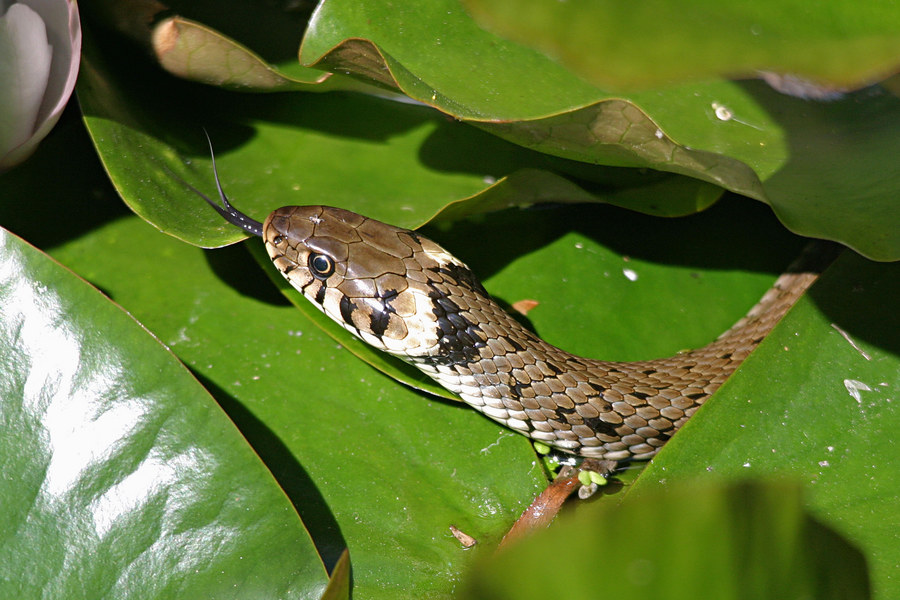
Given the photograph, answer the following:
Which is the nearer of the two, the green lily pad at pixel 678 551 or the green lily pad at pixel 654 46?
the green lily pad at pixel 654 46

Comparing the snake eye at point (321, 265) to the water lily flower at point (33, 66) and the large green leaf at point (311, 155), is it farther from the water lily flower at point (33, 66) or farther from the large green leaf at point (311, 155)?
the water lily flower at point (33, 66)

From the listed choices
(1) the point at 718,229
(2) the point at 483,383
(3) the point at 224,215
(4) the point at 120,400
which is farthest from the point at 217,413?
(1) the point at 718,229

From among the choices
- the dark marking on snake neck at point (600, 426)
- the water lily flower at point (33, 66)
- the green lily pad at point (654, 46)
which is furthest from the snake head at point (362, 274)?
the green lily pad at point (654, 46)

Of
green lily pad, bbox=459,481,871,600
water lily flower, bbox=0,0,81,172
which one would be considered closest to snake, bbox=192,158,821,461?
water lily flower, bbox=0,0,81,172

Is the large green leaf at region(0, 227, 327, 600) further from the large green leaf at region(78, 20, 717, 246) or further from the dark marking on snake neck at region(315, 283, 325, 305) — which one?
the dark marking on snake neck at region(315, 283, 325, 305)

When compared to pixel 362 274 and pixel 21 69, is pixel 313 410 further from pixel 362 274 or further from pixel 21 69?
pixel 21 69

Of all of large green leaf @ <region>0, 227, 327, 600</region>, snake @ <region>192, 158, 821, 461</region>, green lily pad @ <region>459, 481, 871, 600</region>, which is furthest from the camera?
snake @ <region>192, 158, 821, 461</region>

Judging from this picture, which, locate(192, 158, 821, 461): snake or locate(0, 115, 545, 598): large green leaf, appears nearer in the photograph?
locate(0, 115, 545, 598): large green leaf

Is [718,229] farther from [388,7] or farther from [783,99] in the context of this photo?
[388,7]
